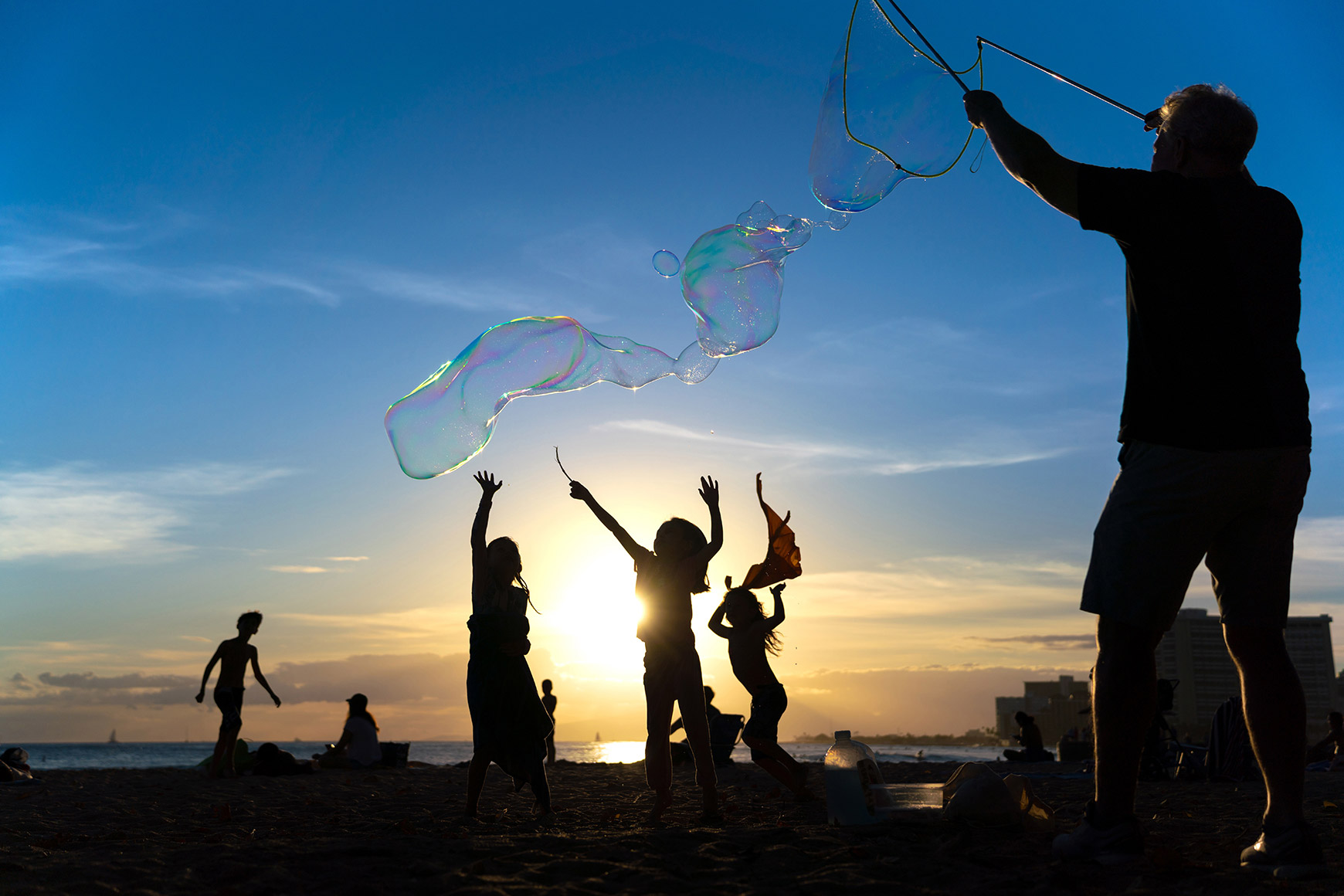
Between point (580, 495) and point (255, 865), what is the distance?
3.03m

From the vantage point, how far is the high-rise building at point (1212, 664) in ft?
485

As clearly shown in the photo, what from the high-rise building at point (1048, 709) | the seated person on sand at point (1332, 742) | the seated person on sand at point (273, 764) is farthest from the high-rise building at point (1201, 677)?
the seated person on sand at point (273, 764)

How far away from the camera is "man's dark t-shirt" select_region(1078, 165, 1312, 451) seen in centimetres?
305

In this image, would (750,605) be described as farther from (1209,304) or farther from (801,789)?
(1209,304)

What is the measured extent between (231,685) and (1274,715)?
10956 mm


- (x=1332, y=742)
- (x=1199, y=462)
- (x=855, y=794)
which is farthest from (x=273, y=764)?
(x=1332, y=742)

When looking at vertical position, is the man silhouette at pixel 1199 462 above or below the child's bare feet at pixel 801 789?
above

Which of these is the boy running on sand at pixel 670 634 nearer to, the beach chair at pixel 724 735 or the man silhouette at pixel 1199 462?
the man silhouette at pixel 1199 462

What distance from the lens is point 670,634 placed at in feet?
18.0

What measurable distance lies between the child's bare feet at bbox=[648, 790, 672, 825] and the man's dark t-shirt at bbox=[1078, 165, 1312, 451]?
337 cm

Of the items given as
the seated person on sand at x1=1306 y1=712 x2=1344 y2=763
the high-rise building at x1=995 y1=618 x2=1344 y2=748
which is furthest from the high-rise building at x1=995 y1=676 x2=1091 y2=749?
the seated person on sand at x1=1306 y1=712 x2=1344 y2=763

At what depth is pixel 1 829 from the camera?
→ 5230mm

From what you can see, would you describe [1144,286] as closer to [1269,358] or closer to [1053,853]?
[1269,358]

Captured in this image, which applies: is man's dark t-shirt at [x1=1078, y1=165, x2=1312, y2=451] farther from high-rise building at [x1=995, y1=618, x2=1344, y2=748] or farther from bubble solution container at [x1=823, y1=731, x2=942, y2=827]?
high-rise building at [x1=995, y1=618, x2=1344, y2=748]
